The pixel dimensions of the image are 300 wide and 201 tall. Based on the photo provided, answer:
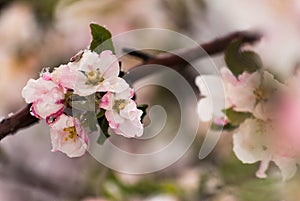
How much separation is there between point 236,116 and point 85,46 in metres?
0.48

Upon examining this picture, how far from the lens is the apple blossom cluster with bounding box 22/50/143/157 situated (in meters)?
0.33

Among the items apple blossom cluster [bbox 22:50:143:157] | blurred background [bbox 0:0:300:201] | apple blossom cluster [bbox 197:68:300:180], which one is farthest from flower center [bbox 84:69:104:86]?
blurred background [bbox 0:0:300:201]

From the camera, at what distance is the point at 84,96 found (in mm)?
338

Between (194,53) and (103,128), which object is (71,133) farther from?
(194,53)

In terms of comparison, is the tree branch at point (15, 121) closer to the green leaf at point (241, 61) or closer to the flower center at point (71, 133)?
the flower center at point (71, 133)

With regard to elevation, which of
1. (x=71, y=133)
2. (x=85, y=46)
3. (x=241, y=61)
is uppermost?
(x=85, y=46)

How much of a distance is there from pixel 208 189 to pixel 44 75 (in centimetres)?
35

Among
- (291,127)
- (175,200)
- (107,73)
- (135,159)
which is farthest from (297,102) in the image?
(135,159)

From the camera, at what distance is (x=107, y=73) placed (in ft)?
A: 1.13

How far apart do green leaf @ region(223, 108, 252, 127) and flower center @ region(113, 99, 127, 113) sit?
11 centimetres

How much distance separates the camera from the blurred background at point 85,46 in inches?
26.3

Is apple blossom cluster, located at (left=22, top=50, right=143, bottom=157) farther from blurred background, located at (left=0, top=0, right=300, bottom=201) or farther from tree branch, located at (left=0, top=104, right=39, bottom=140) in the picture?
blurred background, located at (left=0, top=0, right=300, bottom=201)

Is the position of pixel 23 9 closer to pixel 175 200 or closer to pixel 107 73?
pixel 175 200

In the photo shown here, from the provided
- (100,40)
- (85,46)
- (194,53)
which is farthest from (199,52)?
(85,46)
